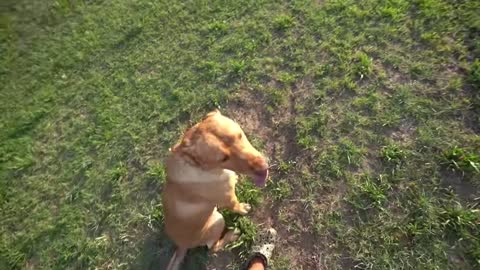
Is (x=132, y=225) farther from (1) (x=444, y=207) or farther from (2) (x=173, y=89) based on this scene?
(1) (x=444, y=207)

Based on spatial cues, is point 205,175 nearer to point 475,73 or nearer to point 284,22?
point 284,22

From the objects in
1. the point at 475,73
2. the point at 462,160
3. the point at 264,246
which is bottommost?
the point at 264,246

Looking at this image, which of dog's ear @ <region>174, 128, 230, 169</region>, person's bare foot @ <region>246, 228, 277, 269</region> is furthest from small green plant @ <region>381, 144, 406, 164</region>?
dog's ear @ <region>174, 128, 230, 169</region>

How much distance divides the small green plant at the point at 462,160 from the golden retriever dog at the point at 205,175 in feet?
6.38

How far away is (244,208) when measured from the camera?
3756 millimetres

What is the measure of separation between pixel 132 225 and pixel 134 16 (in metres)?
3.13

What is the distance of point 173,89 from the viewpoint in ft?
15.6

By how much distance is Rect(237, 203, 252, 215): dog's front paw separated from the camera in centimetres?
362

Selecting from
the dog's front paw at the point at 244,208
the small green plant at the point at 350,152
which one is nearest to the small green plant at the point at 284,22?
the small green plant at the point at 350,152

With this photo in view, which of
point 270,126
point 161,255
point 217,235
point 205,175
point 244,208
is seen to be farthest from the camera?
point 270,126

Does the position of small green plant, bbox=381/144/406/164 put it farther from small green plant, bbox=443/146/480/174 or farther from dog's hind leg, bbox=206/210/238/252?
dog's hind leg, bbox=206/210/238/252

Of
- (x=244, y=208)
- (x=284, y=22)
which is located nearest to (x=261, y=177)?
(x=244, y=208)

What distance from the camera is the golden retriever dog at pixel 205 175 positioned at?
9.36 feet

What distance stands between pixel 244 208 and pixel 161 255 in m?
1.02
